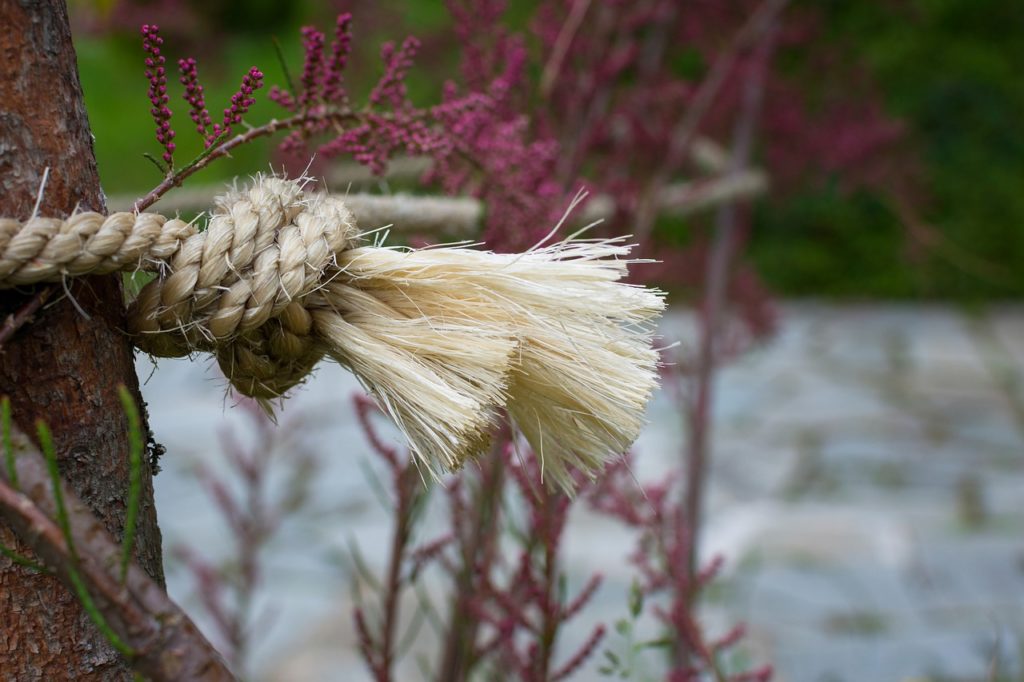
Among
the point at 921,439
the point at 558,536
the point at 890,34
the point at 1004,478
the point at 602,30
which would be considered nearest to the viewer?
the point at 558,536

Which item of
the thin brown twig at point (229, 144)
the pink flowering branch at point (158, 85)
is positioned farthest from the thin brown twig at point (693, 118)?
the pink flowering branch at point (158, 85)

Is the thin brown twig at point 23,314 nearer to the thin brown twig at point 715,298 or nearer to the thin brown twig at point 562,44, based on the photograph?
the thin brown twig at point 562,44

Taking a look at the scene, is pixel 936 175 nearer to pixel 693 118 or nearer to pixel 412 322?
pixel 693 118

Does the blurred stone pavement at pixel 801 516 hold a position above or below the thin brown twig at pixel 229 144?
below

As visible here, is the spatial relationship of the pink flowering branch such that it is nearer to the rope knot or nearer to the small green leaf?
the rope knot

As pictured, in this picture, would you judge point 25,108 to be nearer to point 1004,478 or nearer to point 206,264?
point 206,264

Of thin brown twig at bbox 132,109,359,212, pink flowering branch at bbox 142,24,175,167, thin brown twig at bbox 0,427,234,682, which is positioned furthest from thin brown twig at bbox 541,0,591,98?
thin brown twig at bbox 0,427,234,682

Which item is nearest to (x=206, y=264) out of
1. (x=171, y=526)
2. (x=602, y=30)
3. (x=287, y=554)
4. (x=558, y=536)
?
(x=558, y=536)
